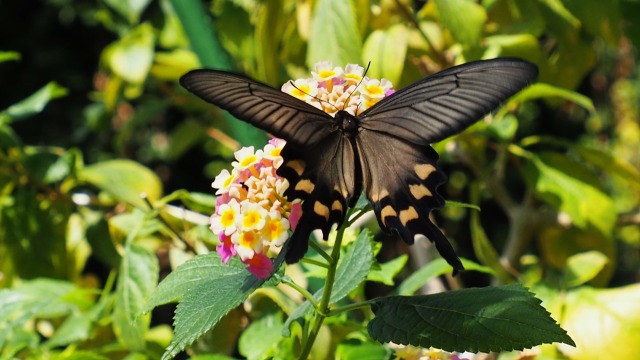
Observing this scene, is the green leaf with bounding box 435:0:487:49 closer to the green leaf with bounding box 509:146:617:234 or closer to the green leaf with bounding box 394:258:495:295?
the green leaf with bounding box 509:146:617:234

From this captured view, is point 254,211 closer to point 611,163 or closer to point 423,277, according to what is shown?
point 423,277

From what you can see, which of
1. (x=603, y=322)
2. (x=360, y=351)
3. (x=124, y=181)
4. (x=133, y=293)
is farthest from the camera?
(x=124, y=181)

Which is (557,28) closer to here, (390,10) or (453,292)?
(390,10)

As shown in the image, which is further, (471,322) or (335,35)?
(335,35)

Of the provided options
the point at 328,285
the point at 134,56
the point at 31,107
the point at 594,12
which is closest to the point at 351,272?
the point at 328,285

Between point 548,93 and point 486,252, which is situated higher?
point 548,93

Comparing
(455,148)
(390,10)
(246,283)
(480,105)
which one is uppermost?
(390,10)

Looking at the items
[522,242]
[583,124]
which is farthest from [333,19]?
[583,124]

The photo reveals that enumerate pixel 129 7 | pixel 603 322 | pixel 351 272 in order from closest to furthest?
pixel 351 272, pixel 603 322, pixel 129 7
